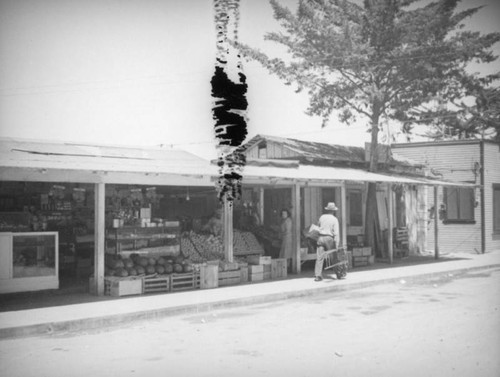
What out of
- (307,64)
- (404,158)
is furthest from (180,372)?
(404,158)

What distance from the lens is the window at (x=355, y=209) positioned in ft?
71.4

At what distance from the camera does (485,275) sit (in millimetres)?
15414

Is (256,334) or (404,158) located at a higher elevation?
(404,158)

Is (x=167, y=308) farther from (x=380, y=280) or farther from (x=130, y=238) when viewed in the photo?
(x=380, y=280)

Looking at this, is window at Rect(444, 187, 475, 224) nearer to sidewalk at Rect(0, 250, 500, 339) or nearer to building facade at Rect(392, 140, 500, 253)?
building facade at Rect(392, 140, 500, 253)

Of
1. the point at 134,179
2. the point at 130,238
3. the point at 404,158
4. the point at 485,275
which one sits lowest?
the point at 485,275

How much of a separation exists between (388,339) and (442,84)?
14.2 meters

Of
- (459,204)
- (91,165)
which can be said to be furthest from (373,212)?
(91,165)

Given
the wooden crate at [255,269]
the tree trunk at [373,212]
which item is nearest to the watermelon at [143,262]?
the wooden crate at [255,269]

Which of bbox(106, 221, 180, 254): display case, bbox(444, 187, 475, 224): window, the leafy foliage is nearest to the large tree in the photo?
the leafy foliage

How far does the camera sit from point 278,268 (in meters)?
14.5

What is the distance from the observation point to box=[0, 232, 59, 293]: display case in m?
10.7

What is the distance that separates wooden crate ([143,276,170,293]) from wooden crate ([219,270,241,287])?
157cm

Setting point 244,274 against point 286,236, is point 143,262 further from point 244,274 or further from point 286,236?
point 286,236
